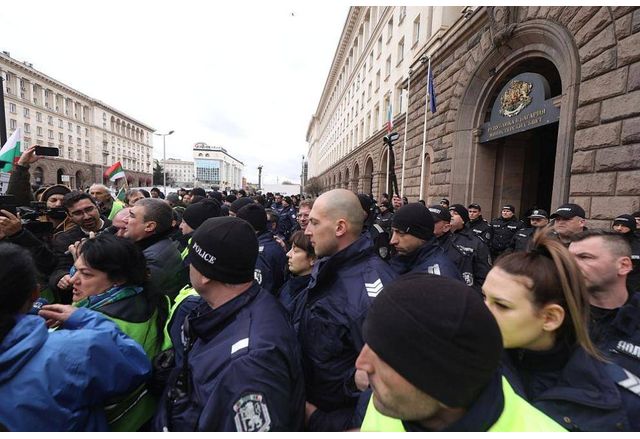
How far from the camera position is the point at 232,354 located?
4.34 ft

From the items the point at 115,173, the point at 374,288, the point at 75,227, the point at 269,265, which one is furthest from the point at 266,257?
the point at 115,173

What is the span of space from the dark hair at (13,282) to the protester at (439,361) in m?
1.46

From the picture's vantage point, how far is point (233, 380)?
125cm

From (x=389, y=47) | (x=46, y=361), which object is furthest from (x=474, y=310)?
(x=389, y=47)

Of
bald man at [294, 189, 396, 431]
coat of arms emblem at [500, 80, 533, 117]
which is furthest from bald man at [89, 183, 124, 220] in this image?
coat of arms emblem at [500, 80, 533, 117]

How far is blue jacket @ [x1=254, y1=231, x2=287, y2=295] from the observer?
333cm

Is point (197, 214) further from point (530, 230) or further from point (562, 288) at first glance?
point (530, 230)

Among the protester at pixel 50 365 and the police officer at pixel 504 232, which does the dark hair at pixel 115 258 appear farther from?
the police officer at pixel 504 232

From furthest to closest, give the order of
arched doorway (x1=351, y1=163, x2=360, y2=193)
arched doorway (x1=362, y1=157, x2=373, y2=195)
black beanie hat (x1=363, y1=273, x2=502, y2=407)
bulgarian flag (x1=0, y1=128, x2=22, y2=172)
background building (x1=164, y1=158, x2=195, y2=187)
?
1. background building (x1=164, y1=158, x2=195, y2=187)
2. arched doorway (x1=351, y1=163, x2=360, y2=193)
3. arched doorway (x1=362, y1=157, x2=373, y2=195)
4. bulgarian flag (x1=0, y1=128, x2=22, y2=172)
5. black beanie hat (x1=363, y1=273, x2=502, y2=407)

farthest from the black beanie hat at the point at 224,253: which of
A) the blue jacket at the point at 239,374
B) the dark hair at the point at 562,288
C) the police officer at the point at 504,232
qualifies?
the police officer at the point at 504,232

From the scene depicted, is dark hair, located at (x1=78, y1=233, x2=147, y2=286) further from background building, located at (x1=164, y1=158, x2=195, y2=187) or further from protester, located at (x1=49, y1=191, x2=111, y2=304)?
background building, located at (x1=164, y1=158, x2=195, y2=187)

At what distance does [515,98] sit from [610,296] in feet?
24.6

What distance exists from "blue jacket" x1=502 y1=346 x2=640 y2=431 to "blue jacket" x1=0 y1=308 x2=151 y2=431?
180cm

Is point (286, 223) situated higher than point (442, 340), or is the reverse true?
point (442, 340)
